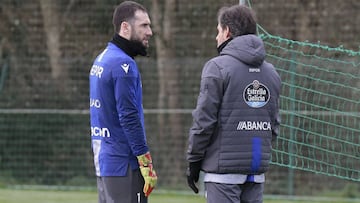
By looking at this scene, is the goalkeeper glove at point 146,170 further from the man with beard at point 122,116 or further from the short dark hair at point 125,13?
the short dark hair at point 125,13

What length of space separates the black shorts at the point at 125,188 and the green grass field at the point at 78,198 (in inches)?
233

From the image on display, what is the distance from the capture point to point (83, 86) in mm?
15062

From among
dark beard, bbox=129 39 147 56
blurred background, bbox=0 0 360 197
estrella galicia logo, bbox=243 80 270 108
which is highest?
dark beard, bbox=129 39 147 56

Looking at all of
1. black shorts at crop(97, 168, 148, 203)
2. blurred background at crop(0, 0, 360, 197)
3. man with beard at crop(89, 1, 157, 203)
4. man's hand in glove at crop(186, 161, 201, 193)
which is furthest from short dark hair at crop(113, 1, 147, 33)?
blurred background at crop(0, 0, 360, 197)

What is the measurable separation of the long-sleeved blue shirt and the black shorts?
0.04 meters

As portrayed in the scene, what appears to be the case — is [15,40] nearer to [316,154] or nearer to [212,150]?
[316,154]

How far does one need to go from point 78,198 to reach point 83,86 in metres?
2.67

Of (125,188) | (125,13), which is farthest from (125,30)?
(125,188)

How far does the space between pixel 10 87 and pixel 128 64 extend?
9.17 meters

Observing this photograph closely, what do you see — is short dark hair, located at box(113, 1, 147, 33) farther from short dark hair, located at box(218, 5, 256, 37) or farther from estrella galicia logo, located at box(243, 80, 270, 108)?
estrella galicia logo, located at box(243, 80, 270, 108)

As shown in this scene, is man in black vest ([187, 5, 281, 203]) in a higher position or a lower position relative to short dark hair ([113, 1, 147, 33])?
lower

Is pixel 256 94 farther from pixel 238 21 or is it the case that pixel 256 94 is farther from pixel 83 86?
pixel 83 86

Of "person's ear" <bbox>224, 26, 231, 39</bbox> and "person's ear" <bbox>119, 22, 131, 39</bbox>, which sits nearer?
"person's ear" <bbox>224, 26, 231, 39</bbox>

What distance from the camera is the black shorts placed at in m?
6.46
